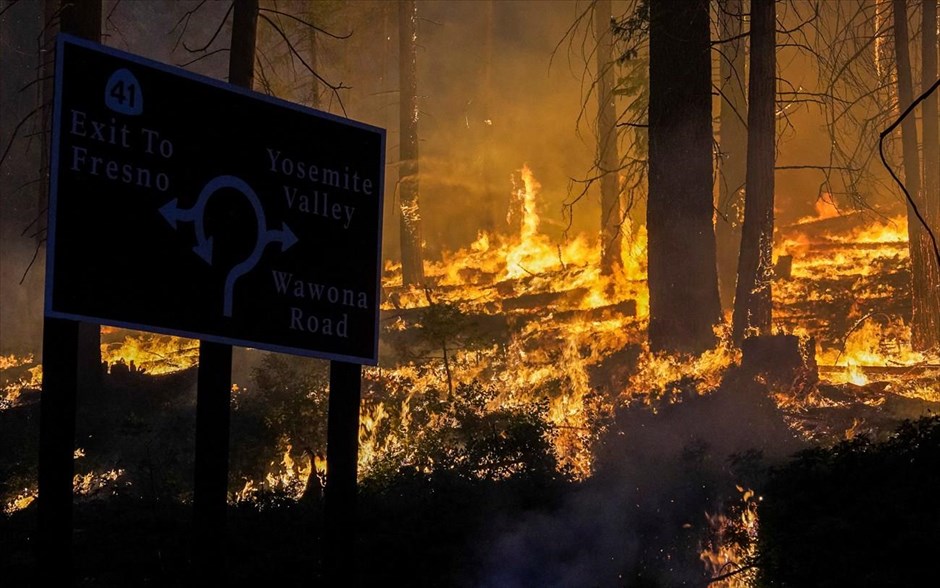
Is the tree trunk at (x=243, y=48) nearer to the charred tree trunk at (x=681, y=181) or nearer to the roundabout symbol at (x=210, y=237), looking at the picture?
the charred tree trunk at (x=681, y=181)

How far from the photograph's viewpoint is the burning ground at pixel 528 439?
6.86 metres

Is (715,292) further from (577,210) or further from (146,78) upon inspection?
(577,210)

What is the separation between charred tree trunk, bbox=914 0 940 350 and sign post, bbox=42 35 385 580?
41.8 ft

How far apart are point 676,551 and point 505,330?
11044 mm

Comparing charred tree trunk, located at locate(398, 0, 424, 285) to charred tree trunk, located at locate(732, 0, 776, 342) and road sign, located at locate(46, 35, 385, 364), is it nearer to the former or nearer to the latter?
charred tree trunk, located at locate(732, 0, 776, 342)

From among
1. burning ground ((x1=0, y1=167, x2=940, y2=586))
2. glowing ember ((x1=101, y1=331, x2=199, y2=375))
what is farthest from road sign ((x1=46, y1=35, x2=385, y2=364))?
glowing ember ((x1=101, y1=331, x2=199, y2=375))

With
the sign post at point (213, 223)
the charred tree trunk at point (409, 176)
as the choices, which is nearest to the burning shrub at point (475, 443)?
the sign post at point (213, 223)

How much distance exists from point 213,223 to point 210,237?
0.23ft

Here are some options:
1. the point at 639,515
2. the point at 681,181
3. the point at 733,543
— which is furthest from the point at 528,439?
the point at 681,181

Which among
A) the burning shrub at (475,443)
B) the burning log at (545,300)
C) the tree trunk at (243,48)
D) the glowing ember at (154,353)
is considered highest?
the tree trunk at (243,48)

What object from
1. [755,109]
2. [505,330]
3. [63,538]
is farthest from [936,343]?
[63,538]

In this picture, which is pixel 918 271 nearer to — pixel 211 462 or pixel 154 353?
pixel 154 353

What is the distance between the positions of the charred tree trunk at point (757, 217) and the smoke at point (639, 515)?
5.09 meters

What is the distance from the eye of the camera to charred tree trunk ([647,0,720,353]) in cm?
1146
